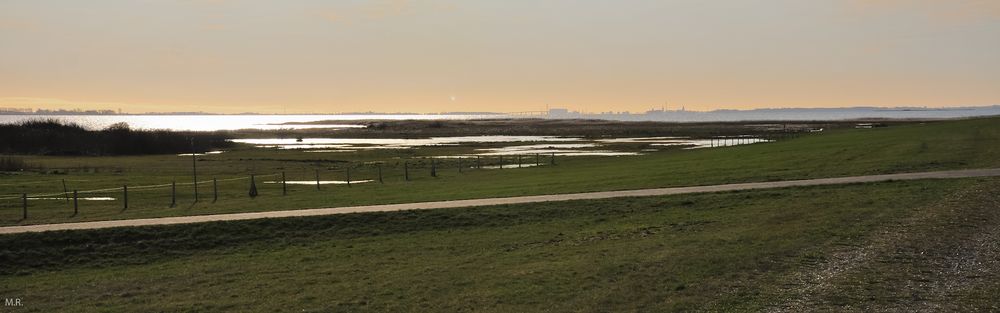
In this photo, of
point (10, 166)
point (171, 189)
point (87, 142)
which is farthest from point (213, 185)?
point (87, 142)

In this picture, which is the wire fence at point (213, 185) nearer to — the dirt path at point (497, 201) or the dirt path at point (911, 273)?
the dirt path at point (497, 201)

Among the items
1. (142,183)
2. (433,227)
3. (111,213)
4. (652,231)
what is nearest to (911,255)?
(652,231)

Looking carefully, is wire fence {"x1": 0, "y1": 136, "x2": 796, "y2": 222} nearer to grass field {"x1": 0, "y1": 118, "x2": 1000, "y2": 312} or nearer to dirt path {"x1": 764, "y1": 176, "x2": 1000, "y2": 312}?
grass field {"x1": 0, "y1": 118, "x2": 1000, "y2": 312}

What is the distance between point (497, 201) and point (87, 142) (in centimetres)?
8292

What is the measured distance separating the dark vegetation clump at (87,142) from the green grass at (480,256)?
252ft

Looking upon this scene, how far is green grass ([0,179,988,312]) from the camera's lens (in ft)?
46.4

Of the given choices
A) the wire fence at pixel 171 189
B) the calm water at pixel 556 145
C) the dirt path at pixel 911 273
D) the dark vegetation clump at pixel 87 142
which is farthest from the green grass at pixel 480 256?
the dark vegetation clump at pixel 87 142

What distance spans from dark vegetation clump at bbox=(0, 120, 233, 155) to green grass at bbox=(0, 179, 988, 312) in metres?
76.9

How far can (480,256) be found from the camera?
18750 millimetres

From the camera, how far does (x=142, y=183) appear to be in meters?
46.3

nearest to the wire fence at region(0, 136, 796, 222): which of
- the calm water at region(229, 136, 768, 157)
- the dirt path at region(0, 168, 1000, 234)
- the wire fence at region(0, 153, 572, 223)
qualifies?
the wire fence at region(0, 153, 572, 223)

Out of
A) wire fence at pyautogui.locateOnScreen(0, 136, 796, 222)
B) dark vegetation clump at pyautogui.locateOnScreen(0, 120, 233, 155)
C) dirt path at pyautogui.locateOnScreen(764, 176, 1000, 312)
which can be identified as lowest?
wire fence at pyautogui.locateOnScreen(0, 136, 796, 222)

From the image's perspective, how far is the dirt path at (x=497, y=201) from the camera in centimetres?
2464

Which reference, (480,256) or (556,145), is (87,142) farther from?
(480,256)
